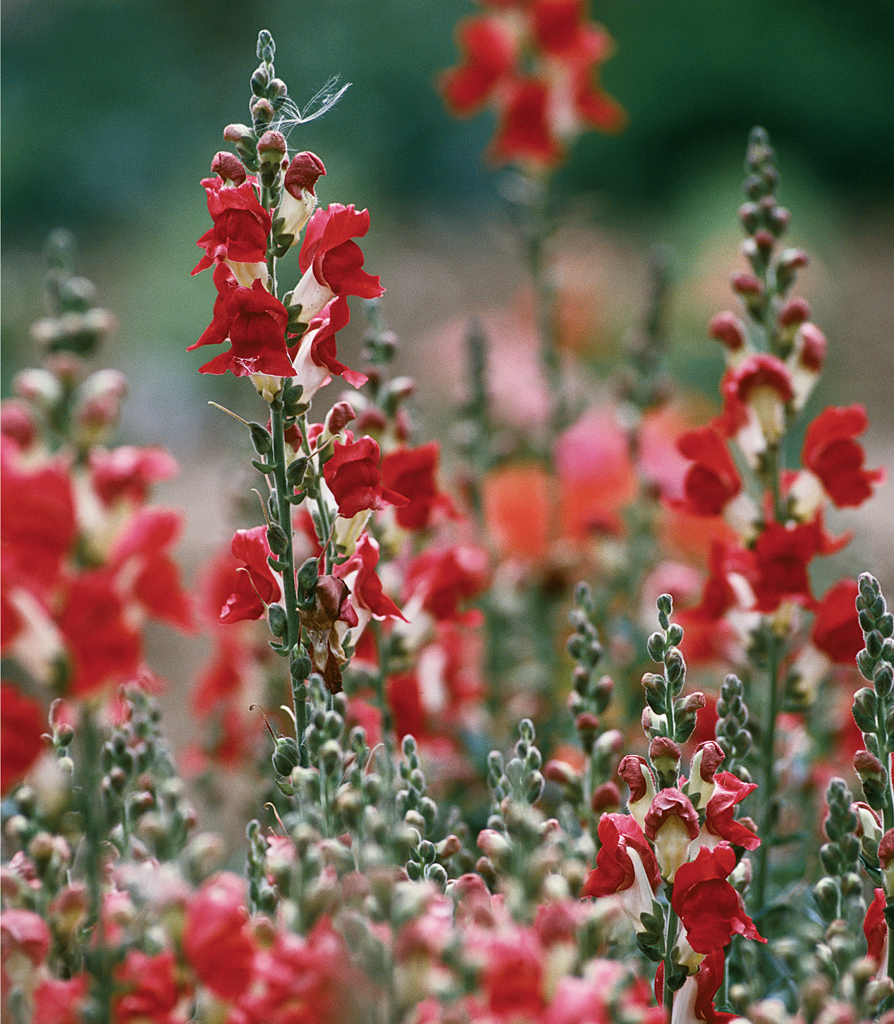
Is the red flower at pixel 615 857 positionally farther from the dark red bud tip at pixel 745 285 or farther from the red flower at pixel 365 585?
the dark red bud tip at pixel 745 285

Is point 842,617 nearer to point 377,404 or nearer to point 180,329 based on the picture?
point 377,404

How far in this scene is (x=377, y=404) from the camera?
1.30 meters

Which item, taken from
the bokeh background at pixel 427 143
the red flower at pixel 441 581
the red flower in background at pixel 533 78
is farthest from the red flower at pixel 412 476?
the bokeh background at pixel 427 143

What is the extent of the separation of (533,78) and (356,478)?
1479 mm

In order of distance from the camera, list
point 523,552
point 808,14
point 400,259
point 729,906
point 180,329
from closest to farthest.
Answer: point 729,906 → point 523,552 → point 180,329 → point 400,259 → point 808,14

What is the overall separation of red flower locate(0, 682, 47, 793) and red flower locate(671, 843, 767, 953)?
1.50 ft

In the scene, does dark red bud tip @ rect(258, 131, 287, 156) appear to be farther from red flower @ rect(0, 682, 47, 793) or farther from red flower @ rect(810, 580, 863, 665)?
red flower @ rect(810, 580, 863, 665)

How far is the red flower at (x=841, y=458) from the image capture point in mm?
1217

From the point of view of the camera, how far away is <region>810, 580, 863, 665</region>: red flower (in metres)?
1.24

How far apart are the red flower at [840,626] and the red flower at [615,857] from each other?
0.43 metres

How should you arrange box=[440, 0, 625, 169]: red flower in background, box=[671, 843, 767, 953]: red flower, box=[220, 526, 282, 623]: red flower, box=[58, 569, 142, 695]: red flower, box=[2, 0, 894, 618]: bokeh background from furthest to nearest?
box=[2, 0, 894, 618]: bokeh background, box=[440, 0, 625, 169]: red flower in background, box=[220, 526, 282, 623]: red flower, box=[671, 843, 767, 953]: red flower, box=[58, 569, 142, 695]: red flower

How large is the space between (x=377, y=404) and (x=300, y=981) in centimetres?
74

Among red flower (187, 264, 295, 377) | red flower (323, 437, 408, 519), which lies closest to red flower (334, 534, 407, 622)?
red flower (323, 437, 408, 519)

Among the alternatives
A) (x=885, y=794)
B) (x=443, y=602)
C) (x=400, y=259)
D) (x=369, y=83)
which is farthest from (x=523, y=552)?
(x=369, y=83)
